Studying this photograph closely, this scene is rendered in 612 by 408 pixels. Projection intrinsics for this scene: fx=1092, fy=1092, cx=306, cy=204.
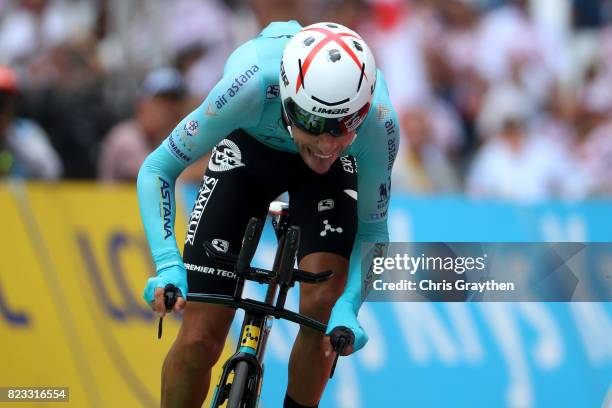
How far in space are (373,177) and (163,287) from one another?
3.92 ft

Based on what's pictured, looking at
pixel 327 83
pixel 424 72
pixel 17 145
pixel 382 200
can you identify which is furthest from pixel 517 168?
pixel 327 83

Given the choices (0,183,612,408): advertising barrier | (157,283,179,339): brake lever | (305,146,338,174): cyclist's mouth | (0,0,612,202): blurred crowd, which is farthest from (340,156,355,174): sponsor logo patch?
(0,0,612,202): blurred crowd

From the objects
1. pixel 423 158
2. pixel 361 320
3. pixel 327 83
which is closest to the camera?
pixel 327 83

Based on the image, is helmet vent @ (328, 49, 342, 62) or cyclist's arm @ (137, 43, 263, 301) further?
cyclist's arm @ (137, 43, 263, 301)

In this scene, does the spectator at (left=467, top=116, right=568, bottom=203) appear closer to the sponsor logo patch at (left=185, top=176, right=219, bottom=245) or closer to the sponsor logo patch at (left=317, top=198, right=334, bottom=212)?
the sponsor logo patch at (left=317, top=198, right=334, bottom=212)

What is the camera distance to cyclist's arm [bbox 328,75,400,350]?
16.1ft

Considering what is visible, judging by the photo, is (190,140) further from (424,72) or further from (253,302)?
(424,72)

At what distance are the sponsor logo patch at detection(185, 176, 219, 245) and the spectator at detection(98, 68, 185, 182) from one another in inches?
135

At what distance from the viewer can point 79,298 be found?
292 inches

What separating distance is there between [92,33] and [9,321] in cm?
467

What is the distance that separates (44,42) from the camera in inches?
446

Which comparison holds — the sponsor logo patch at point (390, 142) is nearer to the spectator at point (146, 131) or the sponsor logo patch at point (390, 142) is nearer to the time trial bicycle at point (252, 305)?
the time trial bicycle at point (252, 305)

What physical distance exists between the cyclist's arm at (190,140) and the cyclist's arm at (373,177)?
530 mm

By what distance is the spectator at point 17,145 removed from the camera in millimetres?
8031
